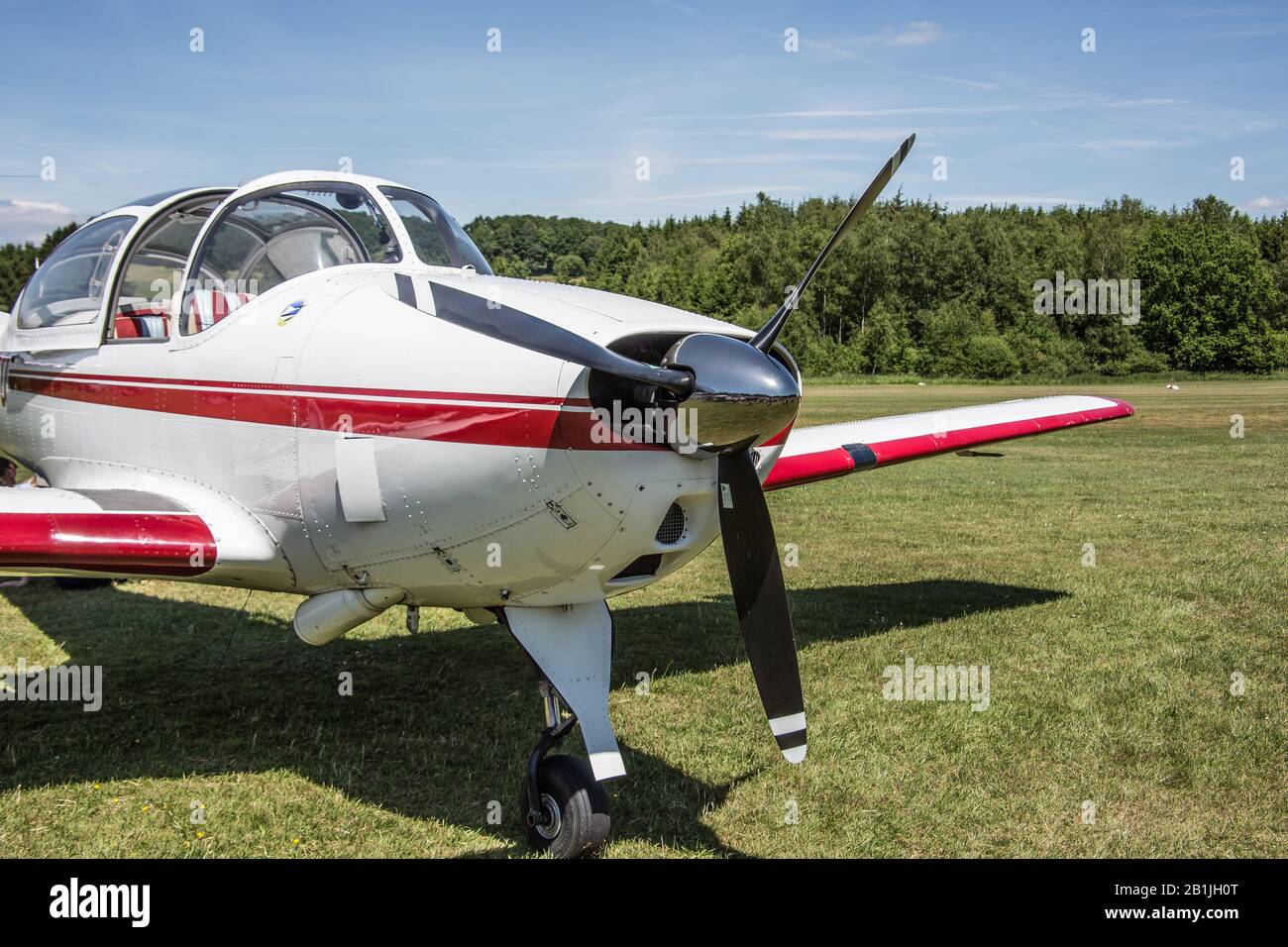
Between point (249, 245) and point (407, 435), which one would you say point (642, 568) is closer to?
point (407, 435)

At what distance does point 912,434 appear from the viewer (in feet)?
29.2

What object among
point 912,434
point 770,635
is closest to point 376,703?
point 770,635

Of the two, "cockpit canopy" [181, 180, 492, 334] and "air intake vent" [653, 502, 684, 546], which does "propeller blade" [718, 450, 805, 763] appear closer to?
"air intake vent" [653, 502, 684, 546]

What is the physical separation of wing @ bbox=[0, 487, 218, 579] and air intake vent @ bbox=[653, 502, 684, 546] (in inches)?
95.3

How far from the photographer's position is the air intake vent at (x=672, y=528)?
438cm

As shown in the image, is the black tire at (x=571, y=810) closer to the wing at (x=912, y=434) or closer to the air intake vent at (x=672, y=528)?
the air intake vent at (x=672, y=528)

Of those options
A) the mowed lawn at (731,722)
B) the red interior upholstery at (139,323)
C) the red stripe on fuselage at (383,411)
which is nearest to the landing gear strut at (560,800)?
the mowed lawn at (731,722)

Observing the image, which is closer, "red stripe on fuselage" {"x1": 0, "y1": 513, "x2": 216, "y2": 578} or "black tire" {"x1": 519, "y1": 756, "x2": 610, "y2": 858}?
"black tire" {"x1": 519, "y1": 756, "x2": 610, "y2": 858}

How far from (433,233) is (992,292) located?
70392 millimetres

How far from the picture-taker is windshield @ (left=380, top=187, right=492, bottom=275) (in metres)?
5.62

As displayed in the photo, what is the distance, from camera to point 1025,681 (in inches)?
290

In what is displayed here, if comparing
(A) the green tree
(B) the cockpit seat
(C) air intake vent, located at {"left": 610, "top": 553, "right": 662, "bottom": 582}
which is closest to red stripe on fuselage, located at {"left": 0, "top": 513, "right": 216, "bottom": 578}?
(B) the cockpit seat

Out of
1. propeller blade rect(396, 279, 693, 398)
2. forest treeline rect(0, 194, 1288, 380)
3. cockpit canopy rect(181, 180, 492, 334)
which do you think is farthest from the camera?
forest treeline rect(0, 194, 1288, 380)
